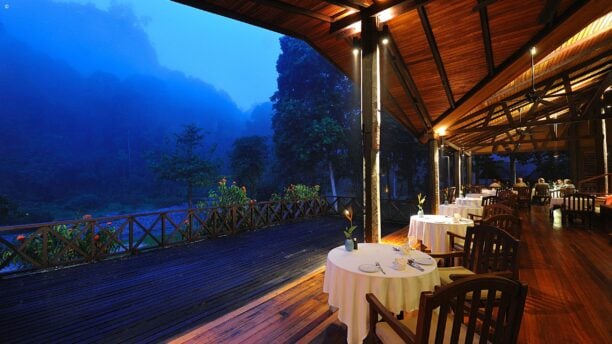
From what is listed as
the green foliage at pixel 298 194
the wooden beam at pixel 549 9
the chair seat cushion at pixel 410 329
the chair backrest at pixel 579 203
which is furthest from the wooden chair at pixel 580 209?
the green foliage at pixel 298 194

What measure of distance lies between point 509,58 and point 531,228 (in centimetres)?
448

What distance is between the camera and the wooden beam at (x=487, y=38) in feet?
11.6

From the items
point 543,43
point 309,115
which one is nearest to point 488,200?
point 543,43

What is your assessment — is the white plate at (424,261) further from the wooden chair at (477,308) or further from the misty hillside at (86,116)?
the misty hillside at (86,116)

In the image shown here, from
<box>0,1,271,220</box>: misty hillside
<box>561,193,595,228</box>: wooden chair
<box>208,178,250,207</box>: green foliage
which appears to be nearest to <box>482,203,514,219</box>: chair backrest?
<box>561,193,595,228</box>: wooden chair

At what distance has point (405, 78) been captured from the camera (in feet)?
18.0

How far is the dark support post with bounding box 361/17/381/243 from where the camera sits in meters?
3.41

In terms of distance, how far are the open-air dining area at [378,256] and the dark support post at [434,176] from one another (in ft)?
0.48

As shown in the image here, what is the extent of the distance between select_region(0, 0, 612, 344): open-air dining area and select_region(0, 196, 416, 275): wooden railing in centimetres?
4

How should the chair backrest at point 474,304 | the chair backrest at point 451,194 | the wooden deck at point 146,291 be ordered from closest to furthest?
1. the chair backrest at point 474,304
2. the wooden deck at point 146,291
3. the chair backrest at point 451,194

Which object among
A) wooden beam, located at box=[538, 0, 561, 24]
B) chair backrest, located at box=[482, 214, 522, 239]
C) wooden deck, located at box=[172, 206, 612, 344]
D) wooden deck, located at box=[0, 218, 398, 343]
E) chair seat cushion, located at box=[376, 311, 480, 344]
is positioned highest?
wooden beam, located at box=[538, 0, 561, 24]

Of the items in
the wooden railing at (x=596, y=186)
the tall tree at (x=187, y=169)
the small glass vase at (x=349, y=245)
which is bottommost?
the small glass vase at (x=349, y=245)

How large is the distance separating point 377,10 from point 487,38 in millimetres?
1833

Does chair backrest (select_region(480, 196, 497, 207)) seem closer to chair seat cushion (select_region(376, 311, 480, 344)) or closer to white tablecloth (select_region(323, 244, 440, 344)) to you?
white tablecloth (select_region(323, 244, 440, 344))
